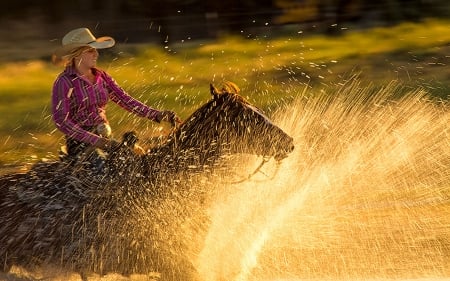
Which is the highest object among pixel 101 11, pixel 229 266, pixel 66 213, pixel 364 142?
pixel 66 213

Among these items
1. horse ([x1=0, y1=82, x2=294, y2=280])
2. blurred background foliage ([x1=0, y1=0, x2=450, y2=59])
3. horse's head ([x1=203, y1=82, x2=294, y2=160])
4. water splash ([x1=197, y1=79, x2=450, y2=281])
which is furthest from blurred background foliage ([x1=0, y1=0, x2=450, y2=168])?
horse's head ([x1=203, y1=82, x2=294, y2=160])

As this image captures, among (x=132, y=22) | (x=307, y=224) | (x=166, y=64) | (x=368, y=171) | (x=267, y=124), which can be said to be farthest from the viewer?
(x=132, y=22)

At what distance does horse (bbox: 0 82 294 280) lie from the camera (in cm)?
671

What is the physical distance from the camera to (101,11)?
65.1 feet

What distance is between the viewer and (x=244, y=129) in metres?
6.64

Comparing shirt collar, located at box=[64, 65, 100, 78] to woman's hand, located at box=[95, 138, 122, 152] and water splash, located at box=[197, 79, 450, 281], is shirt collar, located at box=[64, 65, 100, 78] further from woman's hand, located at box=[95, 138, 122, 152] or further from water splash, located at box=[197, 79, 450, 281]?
water splash, located at box=[197, 79, 450, 281]

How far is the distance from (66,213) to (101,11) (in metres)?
13.4

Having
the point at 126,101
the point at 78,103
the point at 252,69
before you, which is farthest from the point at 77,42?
the point at 252,69

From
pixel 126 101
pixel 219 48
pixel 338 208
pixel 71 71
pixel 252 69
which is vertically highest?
pixel 71 71

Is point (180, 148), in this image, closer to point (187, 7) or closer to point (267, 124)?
point (267, 124)

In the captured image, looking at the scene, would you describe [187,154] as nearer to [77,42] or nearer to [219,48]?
[77,42]

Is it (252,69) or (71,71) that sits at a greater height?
(71,71)

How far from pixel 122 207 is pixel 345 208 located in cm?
321

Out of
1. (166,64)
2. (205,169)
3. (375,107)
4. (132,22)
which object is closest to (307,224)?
(205,169)
